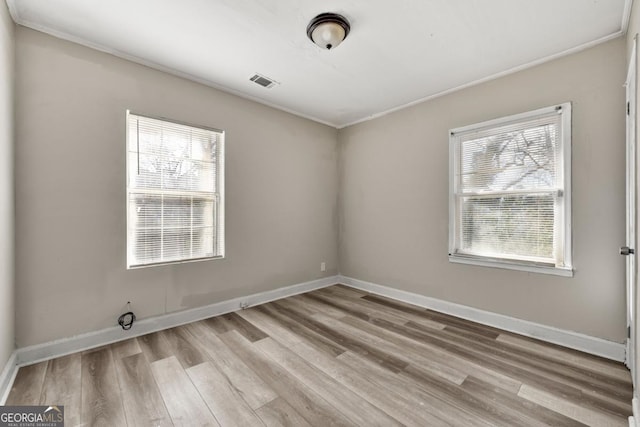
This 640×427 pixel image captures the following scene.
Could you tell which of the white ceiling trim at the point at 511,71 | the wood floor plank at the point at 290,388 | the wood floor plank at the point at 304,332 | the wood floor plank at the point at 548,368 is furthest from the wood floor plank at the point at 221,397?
the white ceiling trim at the point at 511,71

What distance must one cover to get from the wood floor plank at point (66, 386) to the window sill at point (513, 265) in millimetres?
3341

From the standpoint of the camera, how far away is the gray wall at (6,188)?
1.76m

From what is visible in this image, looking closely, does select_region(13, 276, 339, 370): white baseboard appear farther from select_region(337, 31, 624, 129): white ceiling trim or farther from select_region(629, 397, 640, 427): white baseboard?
select_region(629, 397, 640, 427): white baseboard

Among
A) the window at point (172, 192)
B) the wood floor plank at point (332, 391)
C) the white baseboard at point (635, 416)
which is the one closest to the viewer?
the white baseboard at point (635, 416)

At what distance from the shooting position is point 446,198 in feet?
10.4

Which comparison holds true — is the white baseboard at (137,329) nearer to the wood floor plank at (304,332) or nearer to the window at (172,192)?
the wood floor plank at (304,332)

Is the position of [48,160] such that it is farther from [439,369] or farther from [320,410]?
[439,369]

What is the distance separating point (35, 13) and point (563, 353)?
486 centimetres

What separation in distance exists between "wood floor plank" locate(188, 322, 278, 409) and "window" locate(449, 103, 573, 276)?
2.38m

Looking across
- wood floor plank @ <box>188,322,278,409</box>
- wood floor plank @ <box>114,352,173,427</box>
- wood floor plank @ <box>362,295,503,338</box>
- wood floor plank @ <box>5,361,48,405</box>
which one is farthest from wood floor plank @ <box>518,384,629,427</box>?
wood floor plank @ <box>5,361,48,405</box>

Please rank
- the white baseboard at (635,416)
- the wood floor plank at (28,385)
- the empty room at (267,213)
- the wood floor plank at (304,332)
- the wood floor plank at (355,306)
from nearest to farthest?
the white baseboard at (635,416) → the wood floor plank at (28,385) → the empty room at (267,213) → the wood floor plank at (304,332) → the wood floor plank at (355,306)

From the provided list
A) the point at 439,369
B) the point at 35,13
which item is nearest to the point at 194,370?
the point at 439,369

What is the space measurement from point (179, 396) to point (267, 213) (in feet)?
7.13

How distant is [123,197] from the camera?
2.47 metres
